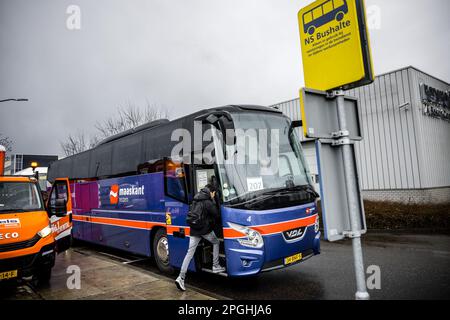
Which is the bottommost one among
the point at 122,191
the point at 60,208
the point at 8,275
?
the point at 8,275

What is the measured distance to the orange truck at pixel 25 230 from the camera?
18.2ft

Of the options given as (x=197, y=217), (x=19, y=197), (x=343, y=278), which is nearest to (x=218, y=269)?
(x=197, y=217)

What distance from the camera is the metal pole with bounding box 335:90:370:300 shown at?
10.1 ft

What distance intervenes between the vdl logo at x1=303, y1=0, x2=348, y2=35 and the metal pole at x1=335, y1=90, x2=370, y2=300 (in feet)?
2.57

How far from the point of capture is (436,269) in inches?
250

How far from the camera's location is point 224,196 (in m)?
5.39

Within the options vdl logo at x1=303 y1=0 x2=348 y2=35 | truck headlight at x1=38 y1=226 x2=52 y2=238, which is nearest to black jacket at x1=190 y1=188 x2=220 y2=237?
truck headlight at x1=38 y1=226 x2=52 y2=238

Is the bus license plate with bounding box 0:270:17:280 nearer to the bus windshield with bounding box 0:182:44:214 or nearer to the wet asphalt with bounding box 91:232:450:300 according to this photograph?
the bus windshield with bounding box 0:182:44:214

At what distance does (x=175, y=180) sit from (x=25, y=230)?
3023 mm

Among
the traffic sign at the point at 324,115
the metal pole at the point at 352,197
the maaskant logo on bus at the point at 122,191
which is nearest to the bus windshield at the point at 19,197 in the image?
the maaskant logo on bus at the point at 122,191

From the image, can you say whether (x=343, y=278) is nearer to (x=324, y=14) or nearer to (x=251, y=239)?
(x=251, y=239)
